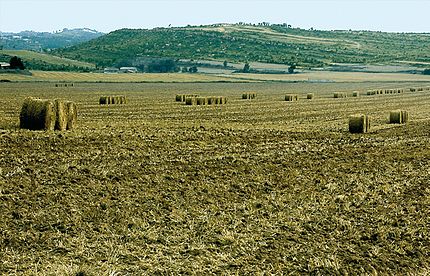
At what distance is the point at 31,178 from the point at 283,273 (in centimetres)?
714

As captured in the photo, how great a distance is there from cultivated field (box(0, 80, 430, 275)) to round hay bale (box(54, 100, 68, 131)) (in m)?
0.74

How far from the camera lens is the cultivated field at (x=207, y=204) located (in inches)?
410

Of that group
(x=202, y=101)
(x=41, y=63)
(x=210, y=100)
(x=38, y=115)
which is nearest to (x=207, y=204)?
(x=38, y=115)

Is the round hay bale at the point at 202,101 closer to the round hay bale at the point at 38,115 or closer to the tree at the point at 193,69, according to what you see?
the round hay bale at the point at 38,115

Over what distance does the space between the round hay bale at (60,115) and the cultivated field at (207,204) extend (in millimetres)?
744

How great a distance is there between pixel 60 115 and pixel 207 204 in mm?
10258

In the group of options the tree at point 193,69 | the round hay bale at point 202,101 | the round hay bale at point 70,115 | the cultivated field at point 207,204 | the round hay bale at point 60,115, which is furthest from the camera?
the tree at point 193,69

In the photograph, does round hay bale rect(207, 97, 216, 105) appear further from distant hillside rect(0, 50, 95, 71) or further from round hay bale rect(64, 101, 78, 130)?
distant hillside rect(0, 50, 95, 71)

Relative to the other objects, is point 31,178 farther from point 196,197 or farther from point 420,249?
point 420,249

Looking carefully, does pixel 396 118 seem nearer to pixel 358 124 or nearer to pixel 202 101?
pixel 358 124

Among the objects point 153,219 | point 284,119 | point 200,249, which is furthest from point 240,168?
point 284,119

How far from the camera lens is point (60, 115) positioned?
22.3 metres

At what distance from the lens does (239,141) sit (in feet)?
75.5

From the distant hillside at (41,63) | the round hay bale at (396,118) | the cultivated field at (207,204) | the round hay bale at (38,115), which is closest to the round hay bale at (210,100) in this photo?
the round hay bale at (396,118)
